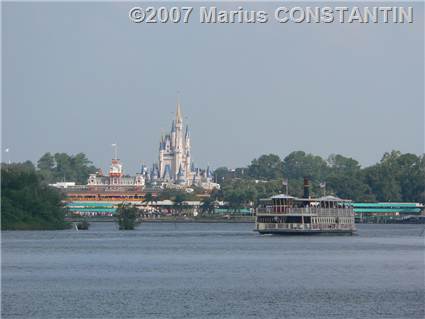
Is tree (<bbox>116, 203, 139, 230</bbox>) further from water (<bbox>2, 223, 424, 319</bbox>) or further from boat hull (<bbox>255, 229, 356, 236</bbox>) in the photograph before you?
water (<bbox>2, 223, 424, 319</bbox>)

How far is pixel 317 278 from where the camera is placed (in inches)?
3282

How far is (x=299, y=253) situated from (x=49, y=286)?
40131 millimetres

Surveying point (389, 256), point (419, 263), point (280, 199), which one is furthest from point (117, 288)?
point (280, 199)

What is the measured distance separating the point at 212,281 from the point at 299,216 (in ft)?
223

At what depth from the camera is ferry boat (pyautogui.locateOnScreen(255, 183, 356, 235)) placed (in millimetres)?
148125

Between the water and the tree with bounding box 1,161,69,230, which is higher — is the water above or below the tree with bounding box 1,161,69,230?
below

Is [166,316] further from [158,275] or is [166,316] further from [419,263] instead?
[419,263]

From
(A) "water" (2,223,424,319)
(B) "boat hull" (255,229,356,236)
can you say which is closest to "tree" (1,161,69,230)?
(B) "boat hull" (255,229,356,236)

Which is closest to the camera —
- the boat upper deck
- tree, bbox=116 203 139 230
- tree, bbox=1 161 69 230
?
the boat upper deck

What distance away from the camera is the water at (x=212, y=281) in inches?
2571

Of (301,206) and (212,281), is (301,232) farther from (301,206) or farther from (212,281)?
(212,281)

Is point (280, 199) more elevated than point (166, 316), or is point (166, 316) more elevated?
point (280, 199)

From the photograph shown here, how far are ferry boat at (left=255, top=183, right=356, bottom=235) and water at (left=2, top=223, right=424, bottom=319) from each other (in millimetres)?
22056

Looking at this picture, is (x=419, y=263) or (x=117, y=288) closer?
(x=117, y=288)
